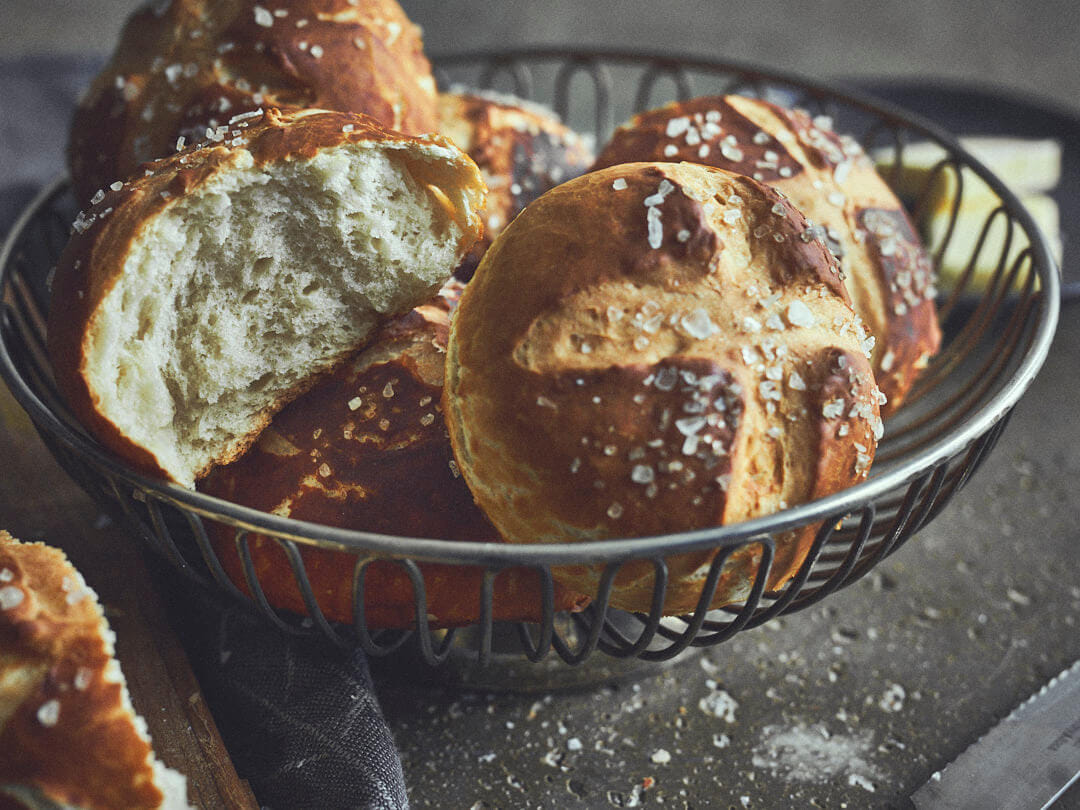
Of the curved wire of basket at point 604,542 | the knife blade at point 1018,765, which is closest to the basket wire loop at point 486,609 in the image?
the curved wire of basket at point 604,542

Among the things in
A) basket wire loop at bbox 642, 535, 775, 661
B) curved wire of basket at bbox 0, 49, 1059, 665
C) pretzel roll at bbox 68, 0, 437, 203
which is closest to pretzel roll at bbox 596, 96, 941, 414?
curved wire of basket at bbox 0, 49, 1059, 665

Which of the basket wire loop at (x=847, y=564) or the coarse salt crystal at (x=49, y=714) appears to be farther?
the basket wire loop at (x=847, y=564)

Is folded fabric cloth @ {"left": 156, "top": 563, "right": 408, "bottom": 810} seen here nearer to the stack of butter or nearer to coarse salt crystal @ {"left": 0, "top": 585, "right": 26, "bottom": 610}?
coarse salt crystal @ {"left": 0, "top": 585, "right": 26, "bottom": 610}

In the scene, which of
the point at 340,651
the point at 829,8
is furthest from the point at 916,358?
the point at 829,8

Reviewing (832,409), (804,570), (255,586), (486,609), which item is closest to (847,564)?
(804,570)

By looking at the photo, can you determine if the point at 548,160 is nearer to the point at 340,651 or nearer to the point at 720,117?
the point at 720,117

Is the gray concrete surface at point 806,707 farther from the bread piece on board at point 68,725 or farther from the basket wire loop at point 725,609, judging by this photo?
the bread piece on board at point 68,725
